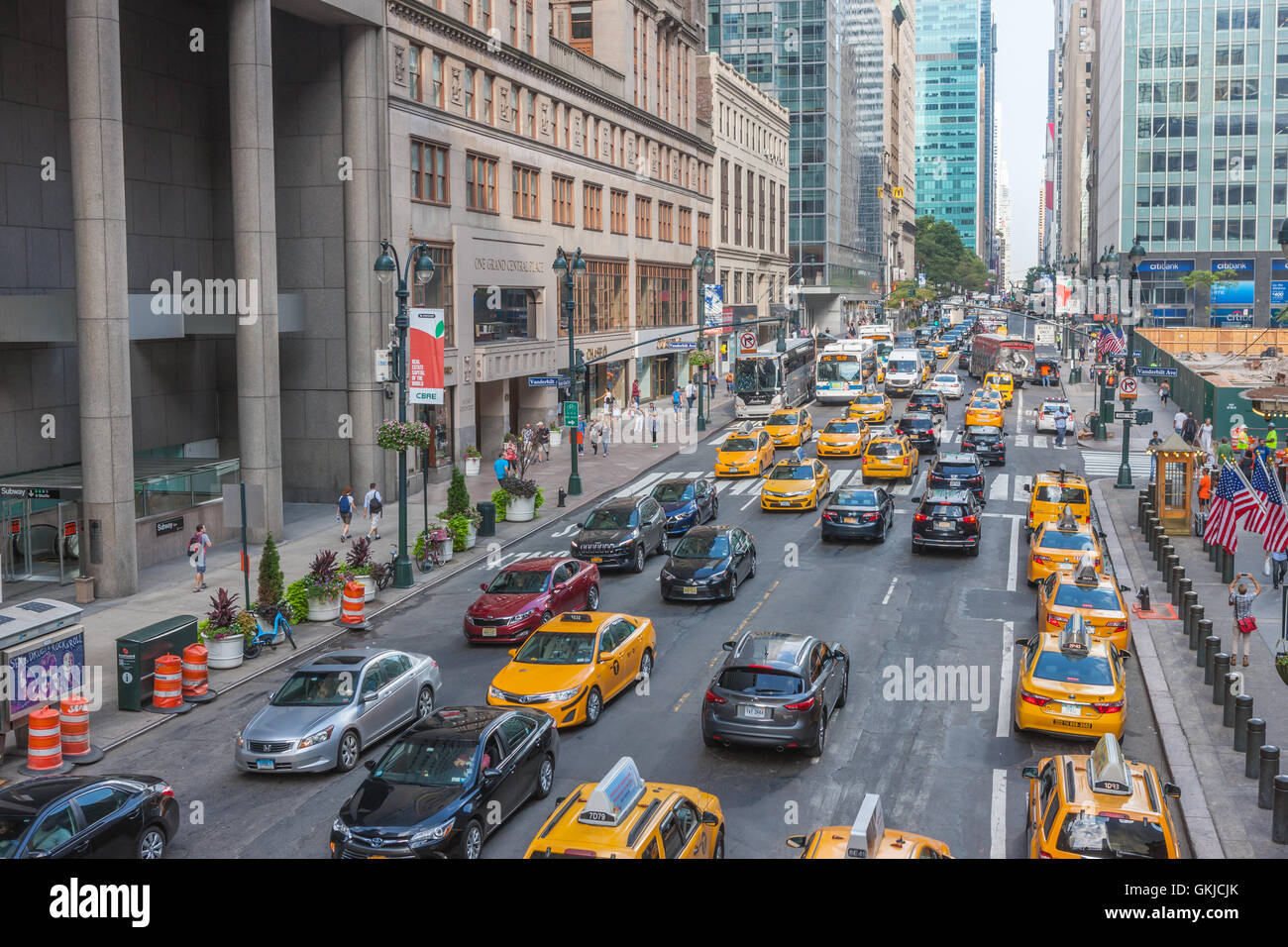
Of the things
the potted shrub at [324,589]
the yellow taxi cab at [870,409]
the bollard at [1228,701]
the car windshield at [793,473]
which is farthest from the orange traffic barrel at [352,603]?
the yellow taxi cab at [870,409]

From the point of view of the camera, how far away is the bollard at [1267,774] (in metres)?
15.0

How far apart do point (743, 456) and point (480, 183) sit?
49.6 feet

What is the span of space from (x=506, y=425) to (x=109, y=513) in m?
26.1

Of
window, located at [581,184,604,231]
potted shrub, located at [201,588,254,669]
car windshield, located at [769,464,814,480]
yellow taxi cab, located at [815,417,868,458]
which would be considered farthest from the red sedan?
window, located at [581,184,604,231]

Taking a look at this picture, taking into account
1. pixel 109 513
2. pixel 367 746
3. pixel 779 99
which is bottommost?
pixel 367 746

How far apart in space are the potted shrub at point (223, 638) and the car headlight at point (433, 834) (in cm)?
1064

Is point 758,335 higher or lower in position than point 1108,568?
higher

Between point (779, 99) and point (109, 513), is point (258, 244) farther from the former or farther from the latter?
point (779, 99)

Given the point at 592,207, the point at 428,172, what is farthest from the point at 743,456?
the point at 592,207

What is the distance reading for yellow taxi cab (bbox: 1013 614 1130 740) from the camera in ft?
56.9

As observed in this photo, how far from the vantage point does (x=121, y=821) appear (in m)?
13.6

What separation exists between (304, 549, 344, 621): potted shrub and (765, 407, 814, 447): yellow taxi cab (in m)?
28.1

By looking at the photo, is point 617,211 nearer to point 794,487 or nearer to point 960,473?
point 794,487
